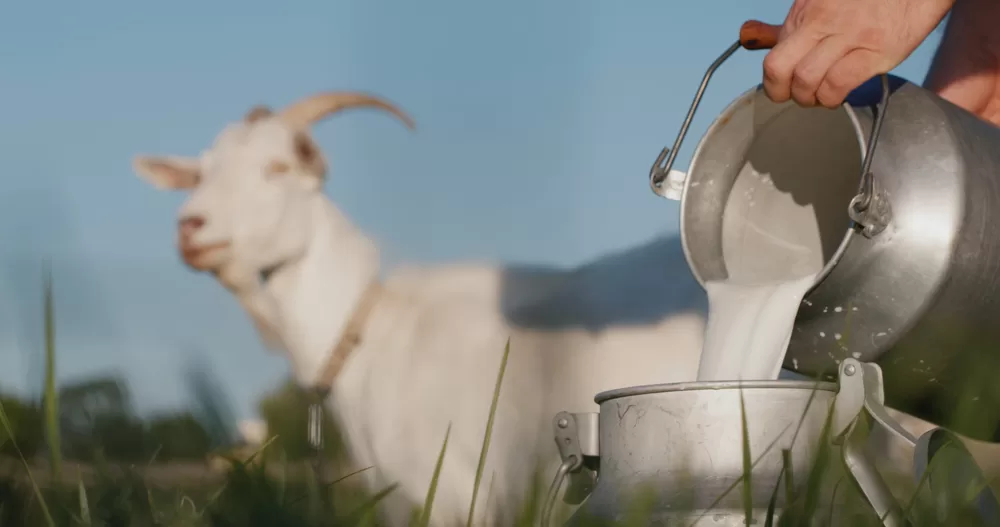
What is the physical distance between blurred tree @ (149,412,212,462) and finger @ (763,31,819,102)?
2.56 ft

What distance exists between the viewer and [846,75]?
135 cm

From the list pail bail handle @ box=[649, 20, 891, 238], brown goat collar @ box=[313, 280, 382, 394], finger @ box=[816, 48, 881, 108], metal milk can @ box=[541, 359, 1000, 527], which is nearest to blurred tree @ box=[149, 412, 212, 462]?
metal milk can @ box=[541, 359, 1000, 527]

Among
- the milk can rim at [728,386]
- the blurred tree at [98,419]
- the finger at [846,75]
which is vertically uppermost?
the finger at [846,75]

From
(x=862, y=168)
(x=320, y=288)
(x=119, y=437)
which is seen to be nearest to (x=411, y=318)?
(x=320, y=288)

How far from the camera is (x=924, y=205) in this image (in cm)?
133

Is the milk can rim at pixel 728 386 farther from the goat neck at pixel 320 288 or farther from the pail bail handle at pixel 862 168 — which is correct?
the goat neck at pixel 320 288

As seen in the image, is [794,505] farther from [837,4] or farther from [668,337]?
[668,337]

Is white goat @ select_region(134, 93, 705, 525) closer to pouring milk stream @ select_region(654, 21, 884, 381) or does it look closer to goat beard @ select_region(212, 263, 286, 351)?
goat beard @ select_region(212, 263, 286, 351)

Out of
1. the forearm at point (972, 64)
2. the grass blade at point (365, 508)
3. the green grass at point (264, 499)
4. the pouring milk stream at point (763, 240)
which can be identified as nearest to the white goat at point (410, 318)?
the pouring milk stream at point (763, 240)

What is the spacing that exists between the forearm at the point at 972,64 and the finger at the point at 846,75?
2.33 ft

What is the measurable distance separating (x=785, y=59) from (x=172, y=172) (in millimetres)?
2804

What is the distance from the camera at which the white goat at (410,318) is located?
2.60 m

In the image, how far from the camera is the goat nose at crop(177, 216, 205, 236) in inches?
136

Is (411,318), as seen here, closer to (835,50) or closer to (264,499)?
(835,50)
